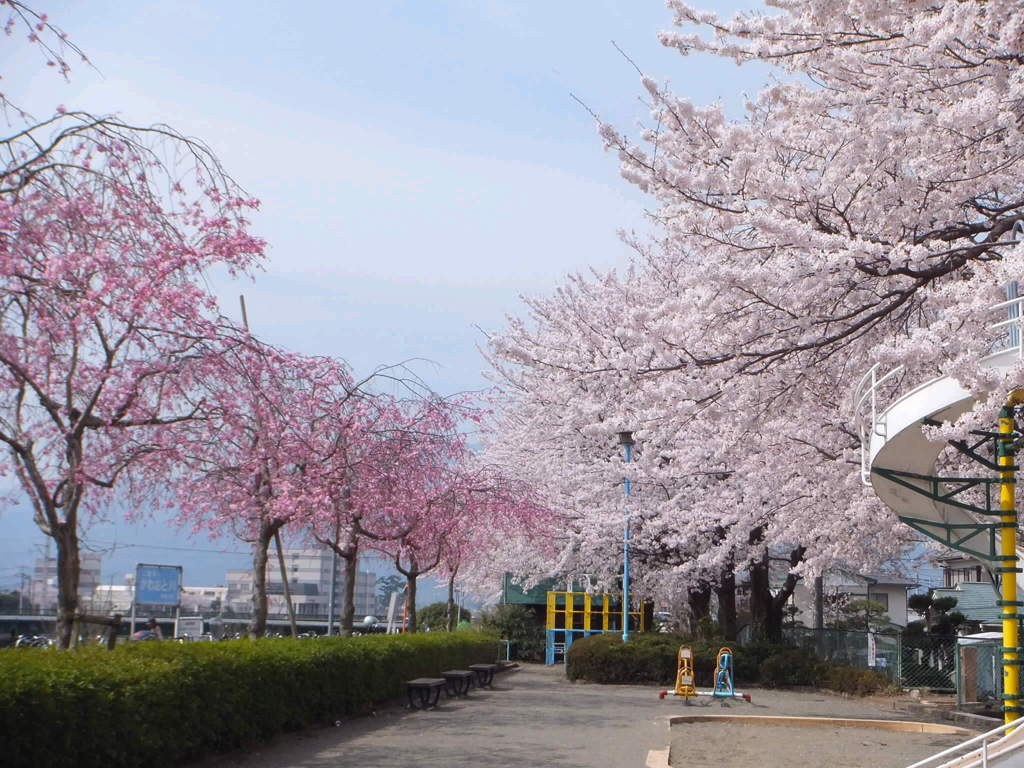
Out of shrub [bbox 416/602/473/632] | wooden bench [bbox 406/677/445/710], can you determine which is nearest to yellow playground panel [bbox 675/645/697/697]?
wooden bench [bbox 406/677/445/710]

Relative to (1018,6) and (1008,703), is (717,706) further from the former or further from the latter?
(1018,6)

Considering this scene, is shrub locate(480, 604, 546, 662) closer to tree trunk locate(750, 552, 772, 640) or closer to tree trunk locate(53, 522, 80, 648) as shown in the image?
tree trunk locate(750, 552, 772, 640)

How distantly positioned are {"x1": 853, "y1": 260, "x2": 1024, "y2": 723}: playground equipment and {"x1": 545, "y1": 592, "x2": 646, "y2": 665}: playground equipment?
1832 centimetres

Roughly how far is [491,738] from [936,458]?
21.3 feet

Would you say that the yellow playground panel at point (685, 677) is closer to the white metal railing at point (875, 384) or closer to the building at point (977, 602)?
the white metal railing at point (875, 384)

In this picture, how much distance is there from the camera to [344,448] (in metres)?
16.7

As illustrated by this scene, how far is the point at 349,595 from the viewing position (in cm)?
1969

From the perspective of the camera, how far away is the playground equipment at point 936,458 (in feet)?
37.5

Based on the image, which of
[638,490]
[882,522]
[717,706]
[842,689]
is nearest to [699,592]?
[638,490]

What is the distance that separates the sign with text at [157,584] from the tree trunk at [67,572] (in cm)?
1349

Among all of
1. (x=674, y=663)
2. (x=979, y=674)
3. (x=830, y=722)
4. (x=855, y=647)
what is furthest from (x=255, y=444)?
(x=855, y=647)

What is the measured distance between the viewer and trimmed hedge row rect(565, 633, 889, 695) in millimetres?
26328

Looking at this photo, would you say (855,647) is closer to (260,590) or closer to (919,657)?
(919,657)

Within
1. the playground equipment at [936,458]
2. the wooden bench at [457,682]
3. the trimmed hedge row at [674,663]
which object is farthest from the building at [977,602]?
the playground equipment at [936,458]
